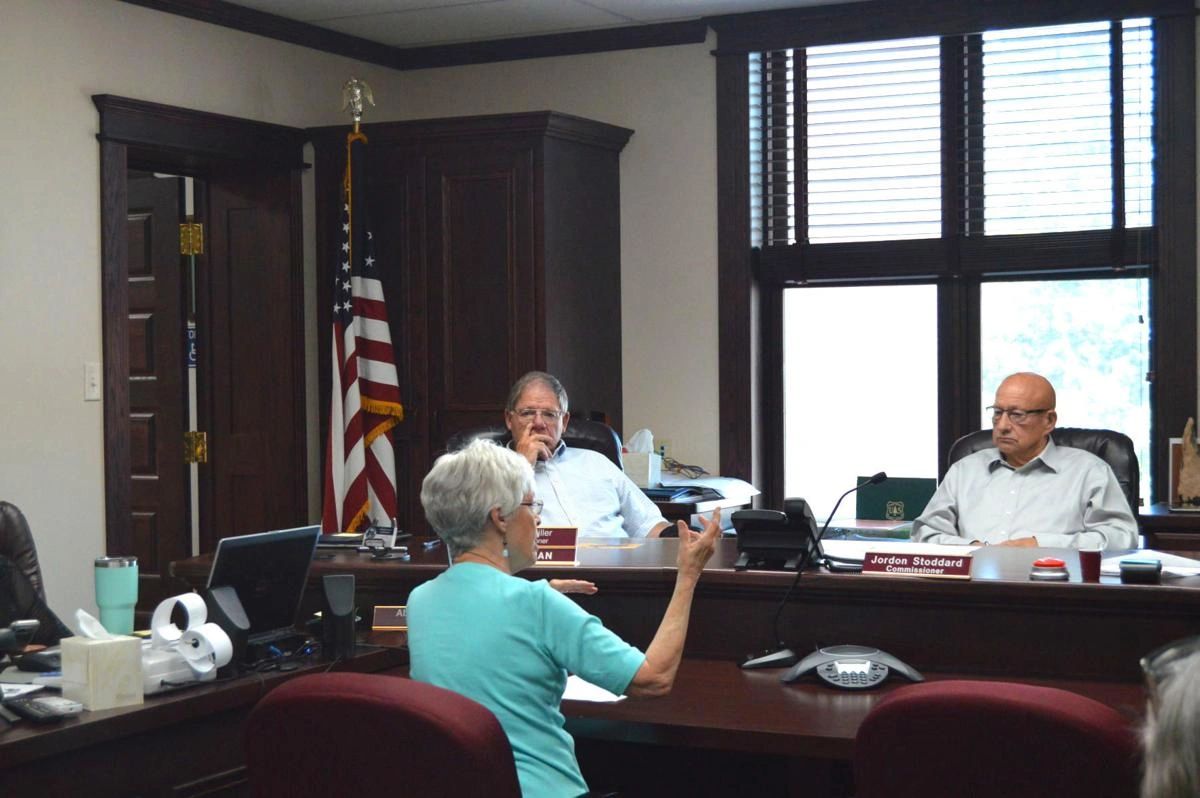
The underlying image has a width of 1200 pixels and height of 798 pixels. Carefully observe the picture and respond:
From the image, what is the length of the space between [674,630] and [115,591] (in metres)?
1.11

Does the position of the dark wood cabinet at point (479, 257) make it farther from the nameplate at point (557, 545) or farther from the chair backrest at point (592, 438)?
the nameplate at point (557, 545)

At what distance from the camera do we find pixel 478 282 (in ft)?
18.5

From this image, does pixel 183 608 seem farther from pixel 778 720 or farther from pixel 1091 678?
pixel 1091 678

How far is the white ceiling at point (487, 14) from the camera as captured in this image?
552cm

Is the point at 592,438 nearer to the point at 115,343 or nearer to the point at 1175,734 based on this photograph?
the point at 115,343

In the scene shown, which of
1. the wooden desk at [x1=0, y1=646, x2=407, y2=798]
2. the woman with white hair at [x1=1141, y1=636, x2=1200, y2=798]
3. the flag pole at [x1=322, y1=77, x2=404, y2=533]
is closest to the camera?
the woman with white hair at [x1=1141, y1=636, x2=1200, y2=798]

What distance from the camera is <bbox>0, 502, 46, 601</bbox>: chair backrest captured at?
3.54 m

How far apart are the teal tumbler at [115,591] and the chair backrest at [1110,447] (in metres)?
2.70

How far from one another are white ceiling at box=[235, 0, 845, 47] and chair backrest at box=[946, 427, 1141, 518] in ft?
6.73

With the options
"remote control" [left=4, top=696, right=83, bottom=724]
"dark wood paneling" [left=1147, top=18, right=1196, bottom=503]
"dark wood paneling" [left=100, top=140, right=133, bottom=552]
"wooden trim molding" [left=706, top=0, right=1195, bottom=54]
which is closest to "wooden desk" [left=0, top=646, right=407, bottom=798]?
"remote control" [left=4, top=696, right=83, bottom=724]

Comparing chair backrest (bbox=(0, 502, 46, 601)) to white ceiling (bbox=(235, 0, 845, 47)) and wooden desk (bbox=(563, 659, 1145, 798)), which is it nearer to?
wooden desk (bbox=(563, 659, 1145, 798))

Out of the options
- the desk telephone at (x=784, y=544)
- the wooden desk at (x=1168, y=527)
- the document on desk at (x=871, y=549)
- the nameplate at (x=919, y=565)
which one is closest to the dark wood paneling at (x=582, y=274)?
the wooden desk at (x=1168, y=527)

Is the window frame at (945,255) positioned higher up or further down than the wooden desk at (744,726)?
higher up

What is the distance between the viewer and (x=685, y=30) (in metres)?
5.82
